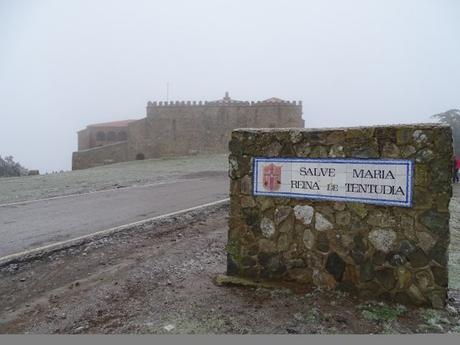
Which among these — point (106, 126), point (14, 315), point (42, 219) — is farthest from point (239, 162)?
point (106, 126)

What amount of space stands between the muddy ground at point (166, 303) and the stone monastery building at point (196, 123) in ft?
135

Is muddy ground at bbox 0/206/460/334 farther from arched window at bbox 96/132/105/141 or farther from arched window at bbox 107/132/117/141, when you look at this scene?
arched window at bbox 96/132/105/141

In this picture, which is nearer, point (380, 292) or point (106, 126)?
point (380, 292)

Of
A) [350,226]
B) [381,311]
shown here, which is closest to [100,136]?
[350,226]

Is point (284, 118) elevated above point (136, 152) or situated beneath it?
elevated above

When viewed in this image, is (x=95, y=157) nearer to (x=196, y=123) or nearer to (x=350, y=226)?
(x=196, y=123)

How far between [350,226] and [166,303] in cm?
223

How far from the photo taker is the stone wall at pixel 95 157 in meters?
42.5

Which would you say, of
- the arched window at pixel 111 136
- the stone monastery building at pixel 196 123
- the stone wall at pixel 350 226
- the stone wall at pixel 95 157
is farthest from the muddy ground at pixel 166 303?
the arched window at pixel 111 136

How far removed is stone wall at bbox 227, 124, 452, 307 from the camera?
389 cm

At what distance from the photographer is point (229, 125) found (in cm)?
4762

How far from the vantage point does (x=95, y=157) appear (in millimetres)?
42906

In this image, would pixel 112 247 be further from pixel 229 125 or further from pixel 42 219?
pixel 229 125

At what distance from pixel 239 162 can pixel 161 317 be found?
2.07 metres
